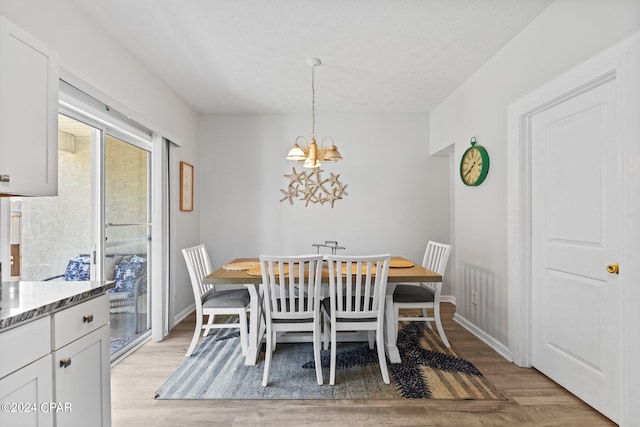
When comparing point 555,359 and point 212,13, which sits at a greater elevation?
point 212,13

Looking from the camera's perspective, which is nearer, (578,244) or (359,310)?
(578,244)

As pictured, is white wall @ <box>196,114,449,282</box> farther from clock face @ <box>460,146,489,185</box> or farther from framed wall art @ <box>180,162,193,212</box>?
clock face @ <box>460,146,489,185</box>

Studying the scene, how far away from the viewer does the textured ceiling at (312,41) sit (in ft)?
7.44

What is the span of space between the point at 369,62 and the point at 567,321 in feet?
8.23

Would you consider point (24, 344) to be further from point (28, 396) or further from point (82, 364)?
point (82, 364)

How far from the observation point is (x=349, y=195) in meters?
4.59

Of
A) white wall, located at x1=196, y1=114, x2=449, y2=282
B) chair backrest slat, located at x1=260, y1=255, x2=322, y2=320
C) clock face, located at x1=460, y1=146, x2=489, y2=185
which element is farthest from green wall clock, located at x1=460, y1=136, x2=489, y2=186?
chair backrest slat, located at x1=260, y1=255, x2=322, y2=320

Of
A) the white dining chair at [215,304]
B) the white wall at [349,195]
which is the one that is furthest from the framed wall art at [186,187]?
the white dining chair at [215,304]

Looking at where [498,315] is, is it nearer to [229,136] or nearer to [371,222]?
[371,222]

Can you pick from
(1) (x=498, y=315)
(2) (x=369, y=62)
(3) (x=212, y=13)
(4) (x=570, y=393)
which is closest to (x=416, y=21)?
(2) (x=369, y=62)

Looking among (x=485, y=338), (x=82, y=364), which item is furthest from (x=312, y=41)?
(x=485, y=338)

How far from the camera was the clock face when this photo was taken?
10.3ft

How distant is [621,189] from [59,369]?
2718 mm

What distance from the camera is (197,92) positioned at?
3826 millimetres
